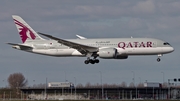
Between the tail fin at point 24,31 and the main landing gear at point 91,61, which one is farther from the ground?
the tail fin at point 24,31

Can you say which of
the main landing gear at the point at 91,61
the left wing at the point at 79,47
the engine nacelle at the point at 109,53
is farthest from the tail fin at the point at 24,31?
the engine nacelle at the point at 109,53

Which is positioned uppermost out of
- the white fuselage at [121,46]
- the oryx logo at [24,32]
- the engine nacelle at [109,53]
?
the oryx logo at [24,32]

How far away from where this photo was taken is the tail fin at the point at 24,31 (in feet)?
394

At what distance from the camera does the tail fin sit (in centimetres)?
12000

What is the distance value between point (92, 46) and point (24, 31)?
54.1ft

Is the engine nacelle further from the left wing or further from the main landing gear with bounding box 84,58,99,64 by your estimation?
the main landing gear with bounding box 84,58,99,64

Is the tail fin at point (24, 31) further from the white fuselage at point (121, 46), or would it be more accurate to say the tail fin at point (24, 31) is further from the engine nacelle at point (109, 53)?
the engine nacelle at point (109, 53)

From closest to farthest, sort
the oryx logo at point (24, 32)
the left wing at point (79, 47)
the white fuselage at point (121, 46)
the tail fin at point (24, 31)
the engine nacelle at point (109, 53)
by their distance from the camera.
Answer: the white fuselage at point (121, 46) < the engine nacelle at point (109, 53) < the left wing at point (79, 47) < the tail fin at point (24, 31) < the oryx logo at point (24, 32)

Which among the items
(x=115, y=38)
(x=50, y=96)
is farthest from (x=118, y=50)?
(x=50, y=96)

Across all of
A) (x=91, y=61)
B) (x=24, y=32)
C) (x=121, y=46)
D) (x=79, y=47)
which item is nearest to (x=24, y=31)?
(x=24, y=32)

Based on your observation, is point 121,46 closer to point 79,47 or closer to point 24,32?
point 79,47

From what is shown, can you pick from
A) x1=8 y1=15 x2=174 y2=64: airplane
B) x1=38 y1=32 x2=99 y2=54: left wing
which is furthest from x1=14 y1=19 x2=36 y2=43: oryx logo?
x1=38 y1=32 x2=99 y2=54: left wing

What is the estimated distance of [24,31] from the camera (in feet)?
401

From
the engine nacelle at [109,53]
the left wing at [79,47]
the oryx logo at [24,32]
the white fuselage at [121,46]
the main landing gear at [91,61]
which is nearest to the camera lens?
the white fuselage at [121,46]
